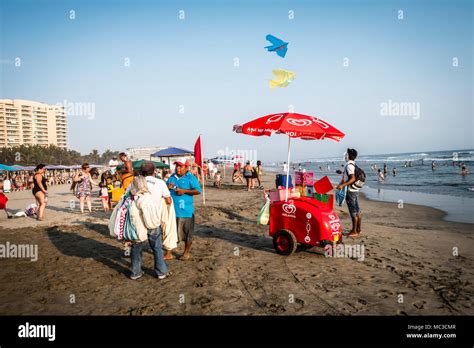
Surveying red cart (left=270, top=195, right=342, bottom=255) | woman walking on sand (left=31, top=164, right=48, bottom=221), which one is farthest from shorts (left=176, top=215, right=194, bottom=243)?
woman walking on sand (left=31, top=164, right=48, bottom=221)

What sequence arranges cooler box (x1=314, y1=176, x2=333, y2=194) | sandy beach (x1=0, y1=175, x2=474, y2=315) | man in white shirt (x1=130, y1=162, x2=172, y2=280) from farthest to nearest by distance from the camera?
1. cooler box (x1=314, y1=176, x2=333, y2=194)
2. man in white shirt (x1=130, y1=162, x2=172, y2=280)
3. sandy beach (x1=0, y1=175, x2=474, y2=315)

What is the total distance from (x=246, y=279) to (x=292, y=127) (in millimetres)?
2944

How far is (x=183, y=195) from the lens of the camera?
5352 mm

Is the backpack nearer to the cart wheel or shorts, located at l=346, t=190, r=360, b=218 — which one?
shorts, located at l=346, t=190, r=360, b=218

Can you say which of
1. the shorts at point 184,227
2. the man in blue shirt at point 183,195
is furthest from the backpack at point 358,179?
the shorts at point 184,227

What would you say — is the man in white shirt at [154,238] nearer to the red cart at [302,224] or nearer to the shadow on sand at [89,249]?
the shadow on sand at [89,249]

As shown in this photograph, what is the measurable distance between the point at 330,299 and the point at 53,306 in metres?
3.88

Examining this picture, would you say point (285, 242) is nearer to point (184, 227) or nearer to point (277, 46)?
point (184, 227)

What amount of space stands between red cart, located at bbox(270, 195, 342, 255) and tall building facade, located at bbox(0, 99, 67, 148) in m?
154

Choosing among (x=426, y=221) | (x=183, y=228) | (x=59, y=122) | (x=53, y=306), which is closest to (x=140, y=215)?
(x=183, y=228)

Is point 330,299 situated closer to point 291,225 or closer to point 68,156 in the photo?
point 291,225

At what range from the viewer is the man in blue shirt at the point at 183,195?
17.4ft

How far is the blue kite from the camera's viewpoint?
6.08m

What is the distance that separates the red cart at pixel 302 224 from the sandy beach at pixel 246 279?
36 centimetres
